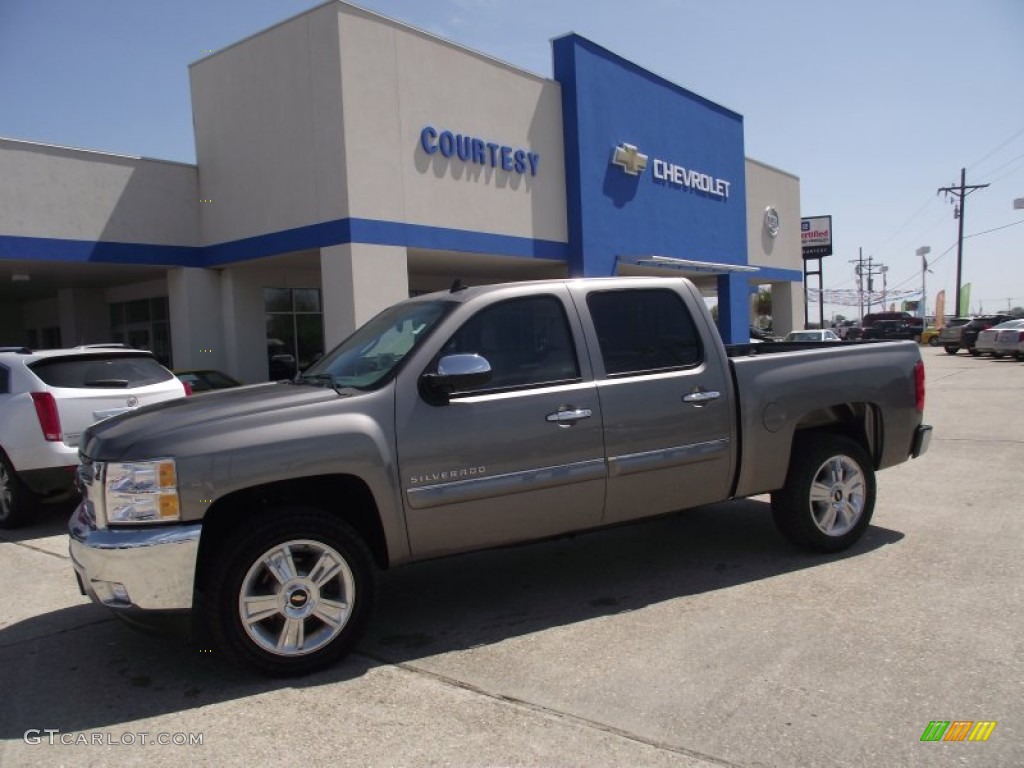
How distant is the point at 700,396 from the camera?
4.84 m

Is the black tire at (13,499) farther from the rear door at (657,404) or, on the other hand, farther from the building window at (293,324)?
the building window at (293,324)

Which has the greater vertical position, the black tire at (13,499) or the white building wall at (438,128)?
the white building wall at (438,128)

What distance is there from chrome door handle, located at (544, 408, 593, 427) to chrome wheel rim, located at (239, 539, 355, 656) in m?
1.35

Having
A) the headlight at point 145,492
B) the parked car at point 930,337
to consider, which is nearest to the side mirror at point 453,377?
the headlight at point 145,492

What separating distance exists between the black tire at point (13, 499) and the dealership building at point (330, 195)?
6.50 meters

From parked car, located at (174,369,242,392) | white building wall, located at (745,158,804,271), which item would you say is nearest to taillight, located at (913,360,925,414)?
parked car, located at (174,369,242,392)

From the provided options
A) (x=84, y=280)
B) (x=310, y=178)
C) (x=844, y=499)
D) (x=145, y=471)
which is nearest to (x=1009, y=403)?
(x=844, y=499)

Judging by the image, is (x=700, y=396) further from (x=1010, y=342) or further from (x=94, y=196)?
(x=1010, y=342)

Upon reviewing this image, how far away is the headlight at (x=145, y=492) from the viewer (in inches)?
141

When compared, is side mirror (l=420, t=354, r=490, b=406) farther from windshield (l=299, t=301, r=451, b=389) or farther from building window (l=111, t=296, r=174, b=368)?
building window (l=111, t=296, r=174, b=368)

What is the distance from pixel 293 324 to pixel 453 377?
15.2m

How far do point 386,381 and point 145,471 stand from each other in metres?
1.22

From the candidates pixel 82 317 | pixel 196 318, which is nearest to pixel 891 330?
pixel 196 318

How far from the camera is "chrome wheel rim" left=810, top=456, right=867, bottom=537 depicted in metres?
5.36
